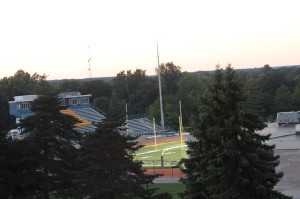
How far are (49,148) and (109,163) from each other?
5.13m

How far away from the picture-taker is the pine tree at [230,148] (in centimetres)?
1504

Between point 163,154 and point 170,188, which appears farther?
point 163,154

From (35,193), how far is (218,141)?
360 inches

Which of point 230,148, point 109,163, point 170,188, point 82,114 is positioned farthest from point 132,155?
point 82,114

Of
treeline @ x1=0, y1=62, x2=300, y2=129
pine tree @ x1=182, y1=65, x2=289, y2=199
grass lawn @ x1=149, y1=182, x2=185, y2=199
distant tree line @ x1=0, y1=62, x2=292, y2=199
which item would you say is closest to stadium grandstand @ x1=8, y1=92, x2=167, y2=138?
treeline @ x1=0, y1=62, x2=300, y2=129

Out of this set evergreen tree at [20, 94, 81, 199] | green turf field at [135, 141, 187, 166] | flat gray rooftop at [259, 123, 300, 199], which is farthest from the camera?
green turf field at [135, 141, 187, 166]

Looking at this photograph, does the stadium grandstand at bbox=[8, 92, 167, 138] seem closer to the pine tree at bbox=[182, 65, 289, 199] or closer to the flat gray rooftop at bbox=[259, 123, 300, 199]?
the flat gray rooftop at bbox=[259, 123, 300, 199]

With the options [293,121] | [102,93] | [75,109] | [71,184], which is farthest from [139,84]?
[71,184]

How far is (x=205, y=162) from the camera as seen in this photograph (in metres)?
15.9

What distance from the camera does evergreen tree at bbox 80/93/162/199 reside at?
56.1 feet

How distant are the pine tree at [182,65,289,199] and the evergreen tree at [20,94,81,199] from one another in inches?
285

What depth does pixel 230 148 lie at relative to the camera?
594 inches

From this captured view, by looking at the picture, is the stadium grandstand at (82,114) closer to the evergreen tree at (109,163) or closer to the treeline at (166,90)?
the treeline at (166,90)

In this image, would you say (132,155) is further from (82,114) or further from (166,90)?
(166,90)
